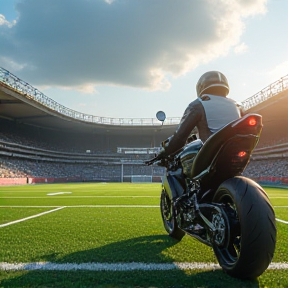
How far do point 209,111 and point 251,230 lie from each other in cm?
109

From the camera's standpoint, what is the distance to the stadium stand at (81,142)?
3475 cm

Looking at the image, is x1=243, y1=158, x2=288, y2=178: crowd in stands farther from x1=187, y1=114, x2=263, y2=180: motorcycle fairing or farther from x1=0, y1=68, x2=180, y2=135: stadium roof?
x1=187, y1=114, x2=263, y2=180: motorcycle fairing

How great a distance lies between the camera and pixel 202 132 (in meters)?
2.42

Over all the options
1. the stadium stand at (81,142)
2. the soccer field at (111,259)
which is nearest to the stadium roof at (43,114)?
the stadium stand at (81,142)

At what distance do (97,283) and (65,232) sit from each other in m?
1.90

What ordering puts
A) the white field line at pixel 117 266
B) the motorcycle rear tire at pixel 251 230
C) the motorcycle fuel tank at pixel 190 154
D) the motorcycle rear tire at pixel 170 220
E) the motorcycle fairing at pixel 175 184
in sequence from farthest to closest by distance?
the motorcycle rear tire at pixel 170 220 → the motorcycle fairing at pixel 175 184 → the motorcycle fuel tank at pixel 190 154 → the white field line at pixel 117 266 → the motorcycle rear tire at pixel 251 230

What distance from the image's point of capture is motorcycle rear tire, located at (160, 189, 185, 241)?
117 inches

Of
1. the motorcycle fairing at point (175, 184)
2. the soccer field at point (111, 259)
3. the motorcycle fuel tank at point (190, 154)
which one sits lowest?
the soccer field at point (111, 259)

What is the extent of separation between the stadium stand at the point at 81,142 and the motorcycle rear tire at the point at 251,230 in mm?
28873

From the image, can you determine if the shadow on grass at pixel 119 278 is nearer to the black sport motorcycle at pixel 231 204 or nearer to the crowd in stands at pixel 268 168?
the black sport motorcycle at pixel 231 204

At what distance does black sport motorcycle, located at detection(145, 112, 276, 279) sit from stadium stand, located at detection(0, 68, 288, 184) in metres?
28.6

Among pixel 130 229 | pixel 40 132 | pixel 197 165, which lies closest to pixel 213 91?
pixel 197 165

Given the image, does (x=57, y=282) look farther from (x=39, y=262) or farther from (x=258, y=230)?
(x=258, y=230)

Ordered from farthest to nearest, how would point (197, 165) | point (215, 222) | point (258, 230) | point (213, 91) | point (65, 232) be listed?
point (65, 232)
point (213, 91)
point (197, 165)
point (215, 222)
point (258, 230)
